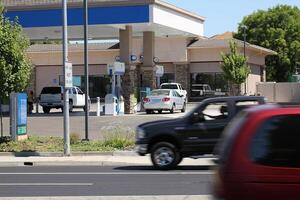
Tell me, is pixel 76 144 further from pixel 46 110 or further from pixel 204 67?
pixel 204 67

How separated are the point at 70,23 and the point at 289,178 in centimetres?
3236

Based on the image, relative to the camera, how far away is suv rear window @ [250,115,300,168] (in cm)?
525

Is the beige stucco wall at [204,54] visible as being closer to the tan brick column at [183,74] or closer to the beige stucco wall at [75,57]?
the tan brick column at [183,74]

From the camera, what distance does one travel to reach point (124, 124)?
2914 centimetres

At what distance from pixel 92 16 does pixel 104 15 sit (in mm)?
749

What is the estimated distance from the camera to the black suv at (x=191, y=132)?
1513 centimetres

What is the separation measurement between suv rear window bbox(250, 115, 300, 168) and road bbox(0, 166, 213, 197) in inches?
200

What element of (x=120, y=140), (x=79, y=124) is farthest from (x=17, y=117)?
(x=79, y=124)

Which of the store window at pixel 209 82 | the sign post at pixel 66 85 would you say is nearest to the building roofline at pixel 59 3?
the sign post at pixel 66 85

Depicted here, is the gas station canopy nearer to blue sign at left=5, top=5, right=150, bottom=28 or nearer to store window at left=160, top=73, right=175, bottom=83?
blue sign at left=5, top=5, right=150, bottom=28

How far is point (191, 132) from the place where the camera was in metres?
15.2

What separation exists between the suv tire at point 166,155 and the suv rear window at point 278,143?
10098 millimetres

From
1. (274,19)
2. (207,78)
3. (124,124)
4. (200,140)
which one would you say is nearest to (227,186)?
(200,140)

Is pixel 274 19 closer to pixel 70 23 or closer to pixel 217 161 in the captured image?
pixel 70 23
